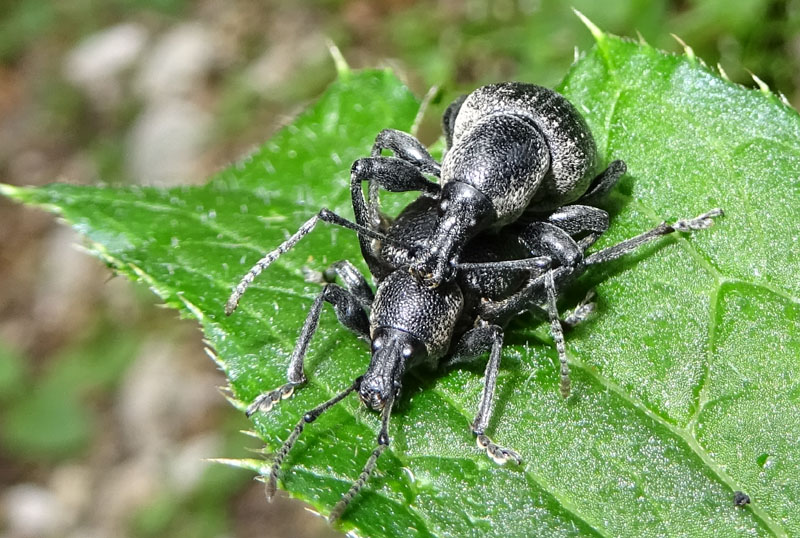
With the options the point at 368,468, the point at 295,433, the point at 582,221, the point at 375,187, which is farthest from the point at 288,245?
the point at 582,221

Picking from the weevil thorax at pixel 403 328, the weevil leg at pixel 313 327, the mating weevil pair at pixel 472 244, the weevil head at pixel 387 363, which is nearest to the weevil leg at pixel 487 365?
the mating weevil pair at pixel 472 244

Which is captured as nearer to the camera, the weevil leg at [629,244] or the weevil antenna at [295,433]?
the weevil antenna at [295,433]

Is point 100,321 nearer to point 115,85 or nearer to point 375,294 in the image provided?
point 115,85

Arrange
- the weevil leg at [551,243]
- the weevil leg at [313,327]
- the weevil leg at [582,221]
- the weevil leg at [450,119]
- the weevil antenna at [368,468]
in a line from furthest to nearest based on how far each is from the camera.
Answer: the weevil leg at [450,119] < the weevil leg at [582,221] < the weevil leg at [551,243] < the weevil leg at [313,327] < the weevil antenna at [368,468]

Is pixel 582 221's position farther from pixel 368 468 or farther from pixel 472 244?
pixel 368 468

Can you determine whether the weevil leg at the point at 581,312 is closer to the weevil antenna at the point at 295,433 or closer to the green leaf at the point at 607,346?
the green leaf at the point at 607,346

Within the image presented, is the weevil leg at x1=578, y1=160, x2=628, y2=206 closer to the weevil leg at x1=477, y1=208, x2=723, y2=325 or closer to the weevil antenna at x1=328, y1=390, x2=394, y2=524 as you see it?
the weevil leg at x1=477, y1=208, x2=723, y2=325

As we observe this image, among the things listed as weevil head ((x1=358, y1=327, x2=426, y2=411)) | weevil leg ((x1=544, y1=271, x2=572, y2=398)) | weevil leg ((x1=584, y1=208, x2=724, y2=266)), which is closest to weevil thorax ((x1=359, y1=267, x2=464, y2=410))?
weevil head ((x1=358, y1=327, x2=426, y2=411))
